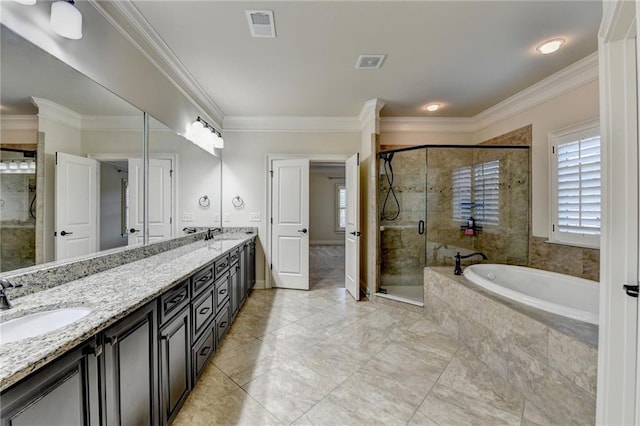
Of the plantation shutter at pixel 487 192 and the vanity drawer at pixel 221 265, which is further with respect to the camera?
the plantation shutter at pixel 487 192

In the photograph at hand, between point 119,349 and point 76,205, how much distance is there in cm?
98

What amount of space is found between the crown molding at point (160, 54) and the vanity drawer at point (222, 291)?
192cm

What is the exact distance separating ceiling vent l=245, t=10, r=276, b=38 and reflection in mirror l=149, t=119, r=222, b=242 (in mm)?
1157

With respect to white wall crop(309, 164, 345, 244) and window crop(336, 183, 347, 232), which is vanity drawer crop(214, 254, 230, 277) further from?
window crop(336, 183, 347, 232)

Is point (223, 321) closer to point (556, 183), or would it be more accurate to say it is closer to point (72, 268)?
point (72, 268)

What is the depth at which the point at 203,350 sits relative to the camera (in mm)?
1842

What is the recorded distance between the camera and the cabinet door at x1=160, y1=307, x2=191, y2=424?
1321mm

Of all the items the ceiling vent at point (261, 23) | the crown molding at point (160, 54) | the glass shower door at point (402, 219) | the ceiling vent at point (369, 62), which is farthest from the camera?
the glass shower door at point (402, 219)

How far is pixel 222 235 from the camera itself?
364 cm

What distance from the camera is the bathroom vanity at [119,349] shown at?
71 centimetres

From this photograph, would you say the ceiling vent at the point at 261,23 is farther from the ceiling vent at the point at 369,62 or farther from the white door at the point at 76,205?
the white door at the point at 76,205

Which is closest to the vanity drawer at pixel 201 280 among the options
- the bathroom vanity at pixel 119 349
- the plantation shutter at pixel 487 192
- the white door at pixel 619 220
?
the bathroom vanity at pixel 119 349

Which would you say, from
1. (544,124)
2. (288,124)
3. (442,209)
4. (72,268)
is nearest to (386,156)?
(442,209)

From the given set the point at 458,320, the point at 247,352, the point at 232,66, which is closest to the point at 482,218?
the point at 458,320
